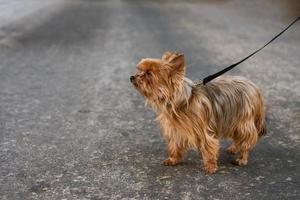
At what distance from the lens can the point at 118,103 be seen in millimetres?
7684

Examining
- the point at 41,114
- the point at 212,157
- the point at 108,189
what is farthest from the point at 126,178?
the point at 41,114

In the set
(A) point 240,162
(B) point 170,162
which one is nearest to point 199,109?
(B) point 170,162

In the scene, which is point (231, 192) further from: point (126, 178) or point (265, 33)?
point (265, 33)

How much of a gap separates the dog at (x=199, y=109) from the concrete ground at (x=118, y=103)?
0.25 m

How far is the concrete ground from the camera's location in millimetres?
5320

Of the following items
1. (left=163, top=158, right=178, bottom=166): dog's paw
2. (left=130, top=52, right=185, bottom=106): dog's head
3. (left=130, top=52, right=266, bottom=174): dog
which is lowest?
Result: (left=163, top=158, right=178, bottom=166): dog's paw

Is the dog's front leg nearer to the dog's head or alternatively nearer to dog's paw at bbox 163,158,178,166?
dog's paw at bbox 163,158,178,166

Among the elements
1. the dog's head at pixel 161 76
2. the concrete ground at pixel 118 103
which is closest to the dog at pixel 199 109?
the dog's head at pixel 161 76

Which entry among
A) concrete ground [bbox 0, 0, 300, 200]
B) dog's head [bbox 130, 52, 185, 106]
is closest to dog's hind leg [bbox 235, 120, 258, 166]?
concrete ground [bbox 0, 0, 300, 200]

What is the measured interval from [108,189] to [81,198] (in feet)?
0.91

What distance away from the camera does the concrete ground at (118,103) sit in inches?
209

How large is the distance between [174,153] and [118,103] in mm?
2253

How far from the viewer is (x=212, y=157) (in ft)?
17.7

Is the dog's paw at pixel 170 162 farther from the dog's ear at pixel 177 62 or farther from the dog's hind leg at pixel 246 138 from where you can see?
the dog's ear at pixel 177 62
